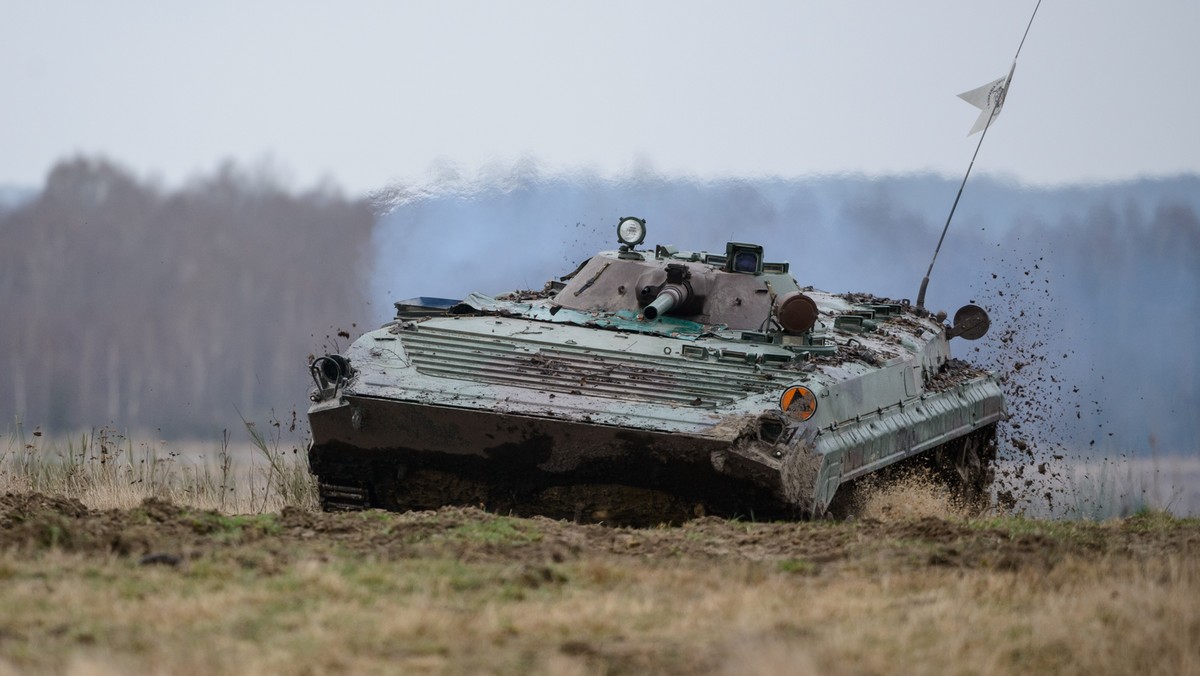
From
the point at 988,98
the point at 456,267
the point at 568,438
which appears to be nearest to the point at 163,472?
the point at 568,438

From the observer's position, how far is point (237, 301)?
21266mm

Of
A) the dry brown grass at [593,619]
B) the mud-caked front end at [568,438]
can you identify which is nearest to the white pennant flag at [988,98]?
the mud-caked front end at [568,438]

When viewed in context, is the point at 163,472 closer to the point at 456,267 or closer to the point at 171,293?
the point at 171,293

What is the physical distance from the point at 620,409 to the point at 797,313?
1.79 metres

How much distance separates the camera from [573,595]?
6320 mm

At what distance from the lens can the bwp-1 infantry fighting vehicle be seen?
9148mm

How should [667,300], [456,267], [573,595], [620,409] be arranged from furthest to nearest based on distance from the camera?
[456,267]
[667,300]
[620,409]
[573,595]

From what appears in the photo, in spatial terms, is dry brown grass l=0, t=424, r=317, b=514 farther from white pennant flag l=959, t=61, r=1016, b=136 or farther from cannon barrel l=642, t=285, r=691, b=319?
white pennant flag l=959, t=61, r=1016, b=136

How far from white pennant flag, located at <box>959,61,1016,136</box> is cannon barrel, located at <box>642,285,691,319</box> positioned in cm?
377

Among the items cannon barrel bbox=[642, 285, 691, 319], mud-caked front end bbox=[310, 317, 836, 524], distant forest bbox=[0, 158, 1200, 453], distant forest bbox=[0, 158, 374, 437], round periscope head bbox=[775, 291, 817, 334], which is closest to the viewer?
mud-caked front end bbox=[310, 317, 836, 524]

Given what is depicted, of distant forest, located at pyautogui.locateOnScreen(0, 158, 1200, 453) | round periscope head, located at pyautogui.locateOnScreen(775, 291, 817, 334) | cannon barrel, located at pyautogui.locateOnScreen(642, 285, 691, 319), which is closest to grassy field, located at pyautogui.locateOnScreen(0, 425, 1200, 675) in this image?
round periscope head, located at pyautogui.locateOnScreen(775, 291, 817, 334)

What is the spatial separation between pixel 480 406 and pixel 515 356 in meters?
0.96

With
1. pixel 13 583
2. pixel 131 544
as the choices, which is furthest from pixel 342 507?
pixel 13 583

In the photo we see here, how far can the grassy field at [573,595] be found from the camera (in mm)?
5168
